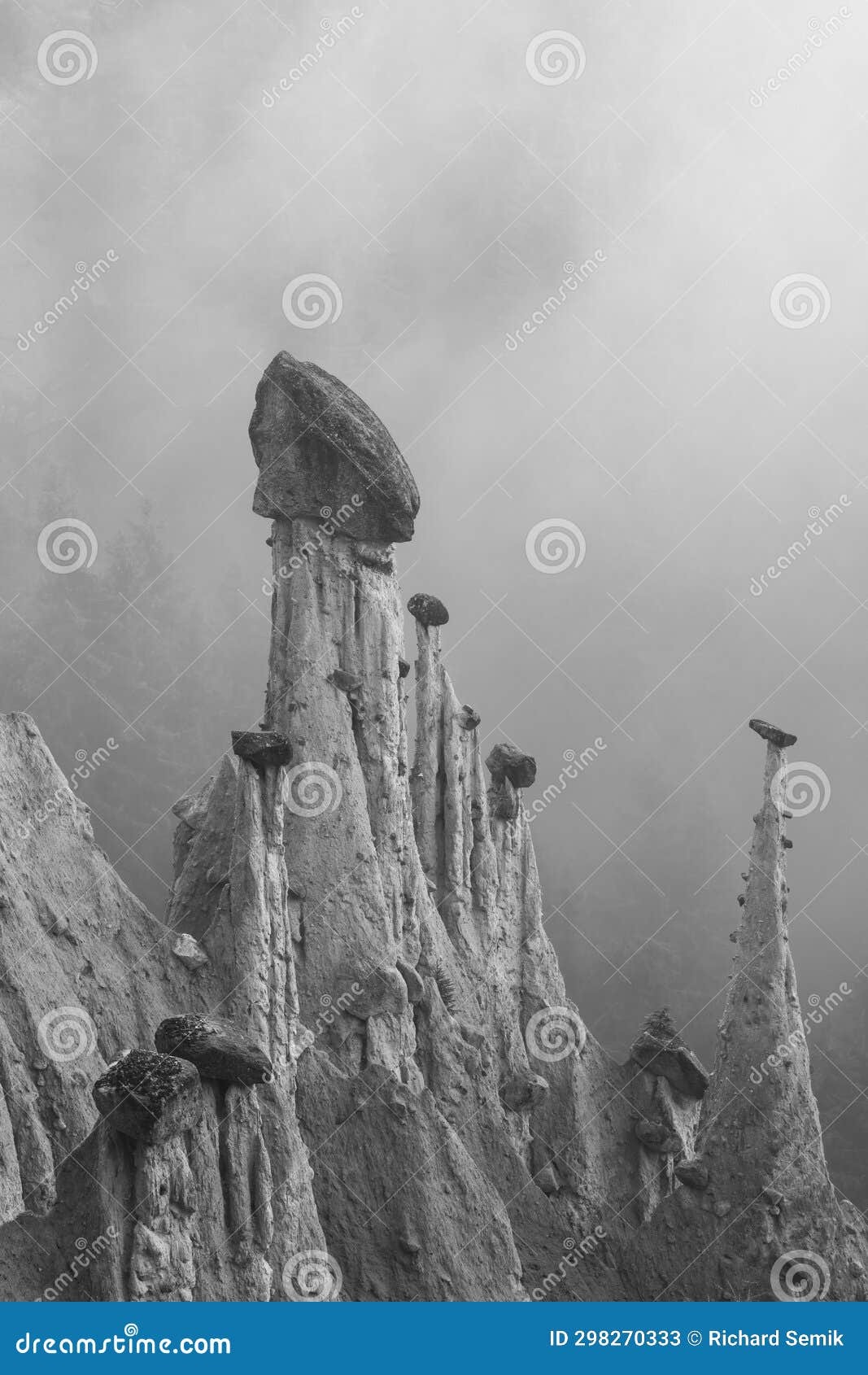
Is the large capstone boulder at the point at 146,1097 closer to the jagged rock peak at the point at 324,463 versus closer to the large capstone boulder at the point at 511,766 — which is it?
the jagged rock peak at the point at 324,463

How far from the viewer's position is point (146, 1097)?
12.1m

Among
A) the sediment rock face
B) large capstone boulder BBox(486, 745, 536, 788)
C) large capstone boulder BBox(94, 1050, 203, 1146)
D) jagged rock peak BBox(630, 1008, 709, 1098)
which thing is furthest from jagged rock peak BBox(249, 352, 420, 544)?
large capstone boulder BBox(94, 1050, 203, 1146)

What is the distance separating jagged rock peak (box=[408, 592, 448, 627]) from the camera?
2744 centimetres

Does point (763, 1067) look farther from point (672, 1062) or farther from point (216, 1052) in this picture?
point (216, 1052)

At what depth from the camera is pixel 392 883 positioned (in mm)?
22844

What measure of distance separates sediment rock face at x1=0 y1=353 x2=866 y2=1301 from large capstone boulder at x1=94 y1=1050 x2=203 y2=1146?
29 millimetres

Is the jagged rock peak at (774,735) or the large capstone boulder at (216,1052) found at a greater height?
the jagged rock peak at (774,735)

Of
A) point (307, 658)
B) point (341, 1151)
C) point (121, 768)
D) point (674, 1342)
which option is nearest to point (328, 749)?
point (307, 658)

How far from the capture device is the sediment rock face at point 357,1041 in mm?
13281

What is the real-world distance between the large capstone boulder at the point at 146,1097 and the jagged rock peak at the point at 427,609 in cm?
1586

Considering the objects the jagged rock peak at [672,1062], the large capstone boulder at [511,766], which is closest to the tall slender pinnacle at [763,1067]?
the jagged rock peak at [672,1062]

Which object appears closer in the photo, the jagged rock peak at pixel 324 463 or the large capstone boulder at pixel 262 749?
the large capstone boulder at pixel 262 749

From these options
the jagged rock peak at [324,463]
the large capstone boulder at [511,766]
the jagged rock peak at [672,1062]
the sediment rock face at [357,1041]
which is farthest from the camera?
the large capstone boulder at [511,766]

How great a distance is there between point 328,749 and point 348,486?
5.13 meters
